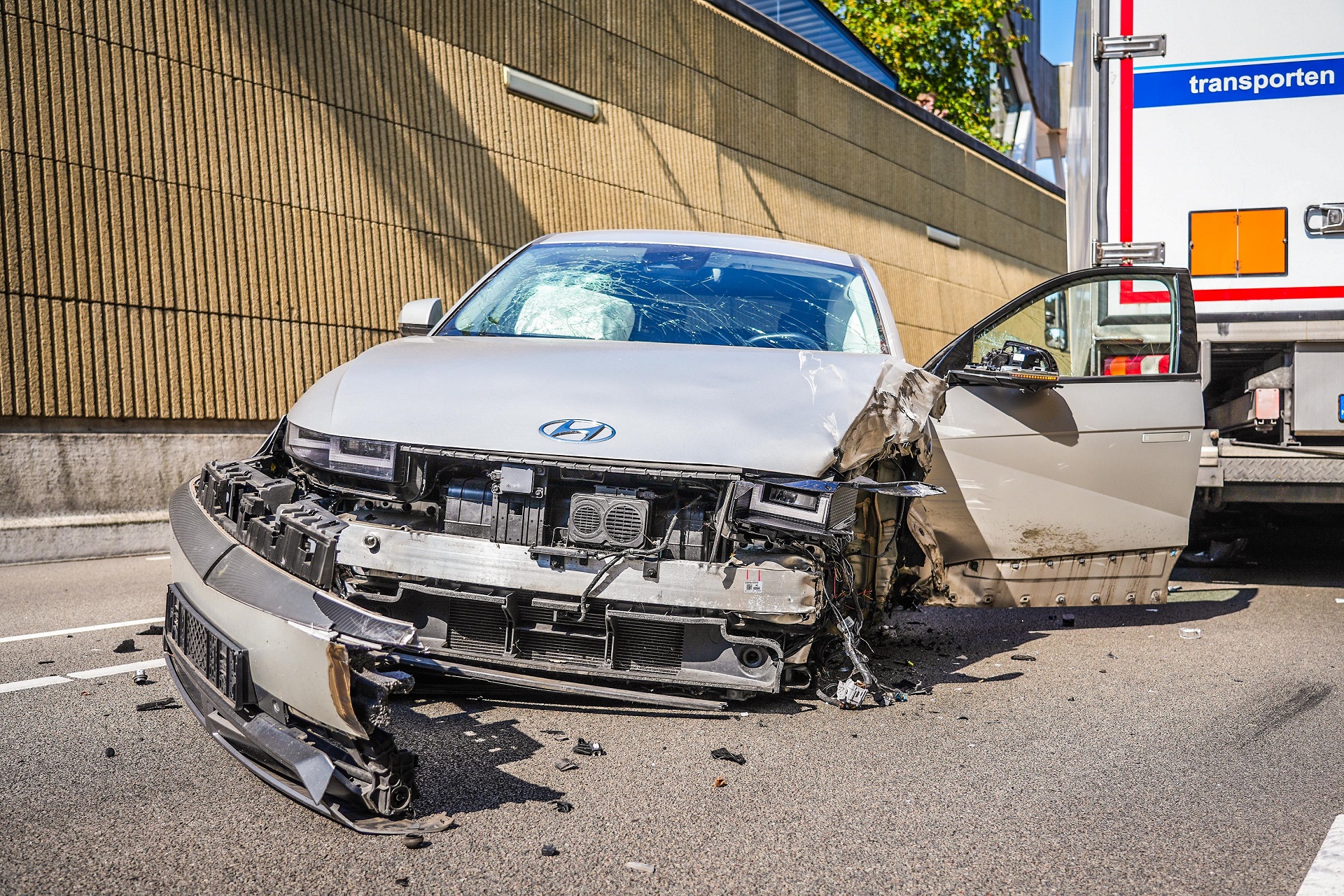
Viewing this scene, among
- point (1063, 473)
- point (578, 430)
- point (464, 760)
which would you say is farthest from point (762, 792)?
point (1063, 473)

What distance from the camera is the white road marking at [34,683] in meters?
4.27

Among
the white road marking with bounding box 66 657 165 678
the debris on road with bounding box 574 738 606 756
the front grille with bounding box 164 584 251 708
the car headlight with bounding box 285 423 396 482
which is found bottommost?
the debris on road with bounding box 574 738 606 756

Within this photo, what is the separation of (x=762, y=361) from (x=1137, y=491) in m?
2.26

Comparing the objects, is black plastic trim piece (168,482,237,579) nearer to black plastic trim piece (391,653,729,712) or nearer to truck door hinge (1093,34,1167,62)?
black plastic trim piece (391,653,729,712)

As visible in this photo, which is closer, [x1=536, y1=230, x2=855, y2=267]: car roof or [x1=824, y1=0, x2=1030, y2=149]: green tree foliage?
[x1=536, y1=230, x2=855, y2=267]: car roof

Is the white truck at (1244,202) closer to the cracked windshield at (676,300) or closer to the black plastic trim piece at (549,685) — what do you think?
the cracked windshield at (676,300)

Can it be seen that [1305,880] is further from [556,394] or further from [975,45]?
[975,45]

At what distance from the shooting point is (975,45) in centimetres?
3066

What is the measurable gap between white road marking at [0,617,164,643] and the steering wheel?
3448 millimetres

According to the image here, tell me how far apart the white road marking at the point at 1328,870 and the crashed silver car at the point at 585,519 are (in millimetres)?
1516

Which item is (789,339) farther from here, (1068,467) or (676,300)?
(1068,467)

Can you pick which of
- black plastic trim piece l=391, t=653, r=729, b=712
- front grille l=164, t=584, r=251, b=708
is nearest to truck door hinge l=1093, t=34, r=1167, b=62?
black plastic trim piece l=391, t=653, r=729, b=712

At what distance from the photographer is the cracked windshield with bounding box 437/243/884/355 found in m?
4.76

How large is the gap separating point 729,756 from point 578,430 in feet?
3.82
